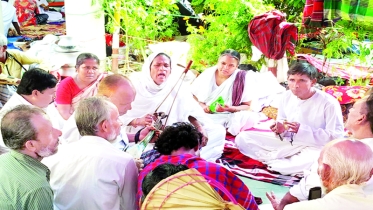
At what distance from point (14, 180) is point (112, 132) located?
0.62 m

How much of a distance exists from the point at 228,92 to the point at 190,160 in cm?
282

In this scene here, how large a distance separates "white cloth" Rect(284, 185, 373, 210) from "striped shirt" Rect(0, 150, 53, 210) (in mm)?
1200

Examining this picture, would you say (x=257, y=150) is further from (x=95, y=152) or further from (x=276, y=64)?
(x=95, y=152)

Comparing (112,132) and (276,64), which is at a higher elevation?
(112,132)

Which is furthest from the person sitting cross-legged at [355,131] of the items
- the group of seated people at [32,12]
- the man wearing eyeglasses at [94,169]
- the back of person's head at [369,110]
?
the group of seated people at [32,12]

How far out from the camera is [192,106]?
4.43 meters

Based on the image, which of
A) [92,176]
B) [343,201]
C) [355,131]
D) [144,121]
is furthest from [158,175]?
[144,121]

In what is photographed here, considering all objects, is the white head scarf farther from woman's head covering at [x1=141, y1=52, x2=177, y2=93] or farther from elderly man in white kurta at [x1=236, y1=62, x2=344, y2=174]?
elderly man in white kurta at [x1=236, y1=62, x2=344, y2=174]

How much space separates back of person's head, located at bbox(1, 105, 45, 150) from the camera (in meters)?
2.26

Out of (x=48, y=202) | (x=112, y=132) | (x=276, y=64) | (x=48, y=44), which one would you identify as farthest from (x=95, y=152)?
(x=48, y=44)

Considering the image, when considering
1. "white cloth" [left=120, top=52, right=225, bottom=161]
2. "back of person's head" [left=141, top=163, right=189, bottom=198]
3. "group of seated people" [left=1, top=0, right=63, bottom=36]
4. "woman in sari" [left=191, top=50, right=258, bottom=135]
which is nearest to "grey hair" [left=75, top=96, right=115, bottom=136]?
"back of person's head" [left=141, top=163, right=189, bottom=198]

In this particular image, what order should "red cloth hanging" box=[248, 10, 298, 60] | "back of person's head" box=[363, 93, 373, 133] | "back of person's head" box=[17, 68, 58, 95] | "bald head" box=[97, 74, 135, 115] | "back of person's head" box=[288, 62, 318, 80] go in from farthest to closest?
1. "red cloth hanging" box=[248, 10, 298, 60]
2. "back of person's head" box=[288, 62, 318, 80]
3. "back of person's head" box=[17, 68, 58, 95]
4. "bald head" box=[97, 74, 135, 115]
5. "back of person's head" box=[363, 93, 373, 133]

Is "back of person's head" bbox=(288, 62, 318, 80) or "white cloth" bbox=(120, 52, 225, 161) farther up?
"back of person's head" bbox=(288, 62, 318, 80)

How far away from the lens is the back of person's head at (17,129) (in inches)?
89.0
